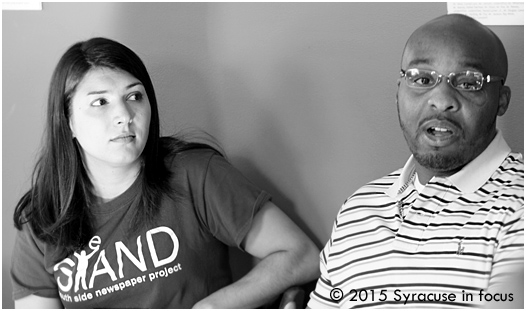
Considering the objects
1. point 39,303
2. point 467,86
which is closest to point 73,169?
point 39,303

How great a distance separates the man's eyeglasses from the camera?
1478 mm

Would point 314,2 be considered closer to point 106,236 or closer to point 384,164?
point 384,164

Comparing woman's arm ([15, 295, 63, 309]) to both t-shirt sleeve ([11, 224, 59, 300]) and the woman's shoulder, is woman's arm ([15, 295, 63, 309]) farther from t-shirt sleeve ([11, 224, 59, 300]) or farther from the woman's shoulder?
the woman's shoulder

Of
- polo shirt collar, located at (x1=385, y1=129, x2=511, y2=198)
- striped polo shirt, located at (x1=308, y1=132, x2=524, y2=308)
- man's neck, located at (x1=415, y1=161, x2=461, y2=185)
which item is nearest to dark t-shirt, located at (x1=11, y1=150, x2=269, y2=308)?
striped polo shirt, located at (x1=308, y1=132, x2=524, y2=308)

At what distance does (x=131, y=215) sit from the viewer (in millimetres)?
1803

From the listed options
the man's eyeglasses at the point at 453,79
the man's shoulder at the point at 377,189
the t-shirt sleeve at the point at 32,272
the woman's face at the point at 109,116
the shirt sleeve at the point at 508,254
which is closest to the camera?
the shirt sleeve at the point at 508,254

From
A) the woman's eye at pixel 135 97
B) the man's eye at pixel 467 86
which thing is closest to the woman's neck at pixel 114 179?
the woman's eye at pixel 135 97

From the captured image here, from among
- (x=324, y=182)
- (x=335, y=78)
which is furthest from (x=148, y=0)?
(x=324, y=182)

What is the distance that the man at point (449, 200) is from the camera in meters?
1.41

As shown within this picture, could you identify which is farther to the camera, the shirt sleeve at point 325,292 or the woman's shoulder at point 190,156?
the woman's shoulder at point 190,156

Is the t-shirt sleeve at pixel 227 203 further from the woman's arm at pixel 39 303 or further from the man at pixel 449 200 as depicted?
the woman's arm at pixel 39 303

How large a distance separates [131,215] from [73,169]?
207 millimetres

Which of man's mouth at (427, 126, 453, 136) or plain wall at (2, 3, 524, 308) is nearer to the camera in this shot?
man's mouth at (427, 126, 453, 136)

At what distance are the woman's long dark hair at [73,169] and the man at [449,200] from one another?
571 mm
